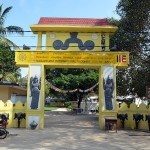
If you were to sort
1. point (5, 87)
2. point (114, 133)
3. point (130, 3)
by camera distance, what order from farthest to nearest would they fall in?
point (5, 87)
point (130, 3)
point (114, 133)

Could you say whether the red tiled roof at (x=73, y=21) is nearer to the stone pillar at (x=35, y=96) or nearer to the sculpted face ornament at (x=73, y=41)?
the sculpted face ornament at (x=73, y=41)

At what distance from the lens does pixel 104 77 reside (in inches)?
752

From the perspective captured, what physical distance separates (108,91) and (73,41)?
3.77m

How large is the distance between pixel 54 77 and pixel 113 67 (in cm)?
2199

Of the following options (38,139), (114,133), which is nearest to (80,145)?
(38,139)

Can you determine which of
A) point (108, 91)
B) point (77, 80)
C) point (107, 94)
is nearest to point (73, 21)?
point (108, 91)

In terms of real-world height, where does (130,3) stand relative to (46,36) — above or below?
above

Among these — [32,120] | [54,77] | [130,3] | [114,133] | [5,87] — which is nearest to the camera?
[114,133]

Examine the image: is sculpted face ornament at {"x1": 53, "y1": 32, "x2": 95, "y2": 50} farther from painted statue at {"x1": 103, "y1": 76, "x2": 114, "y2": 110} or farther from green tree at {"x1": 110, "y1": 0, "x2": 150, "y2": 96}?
green tree at {"x1": 110, "y1": 0, "x2": 150, "y2": 96}

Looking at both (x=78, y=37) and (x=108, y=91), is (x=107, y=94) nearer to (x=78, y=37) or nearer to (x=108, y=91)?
(x=108, y=91)

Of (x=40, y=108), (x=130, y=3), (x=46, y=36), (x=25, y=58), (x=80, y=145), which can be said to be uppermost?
(x=130, y=3)

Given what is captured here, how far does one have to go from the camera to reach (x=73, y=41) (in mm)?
19672

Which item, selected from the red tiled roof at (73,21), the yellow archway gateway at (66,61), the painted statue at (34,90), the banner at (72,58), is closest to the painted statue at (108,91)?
the yellow archway gateway at (66,61)

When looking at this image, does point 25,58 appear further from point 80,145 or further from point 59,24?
point 80,145
